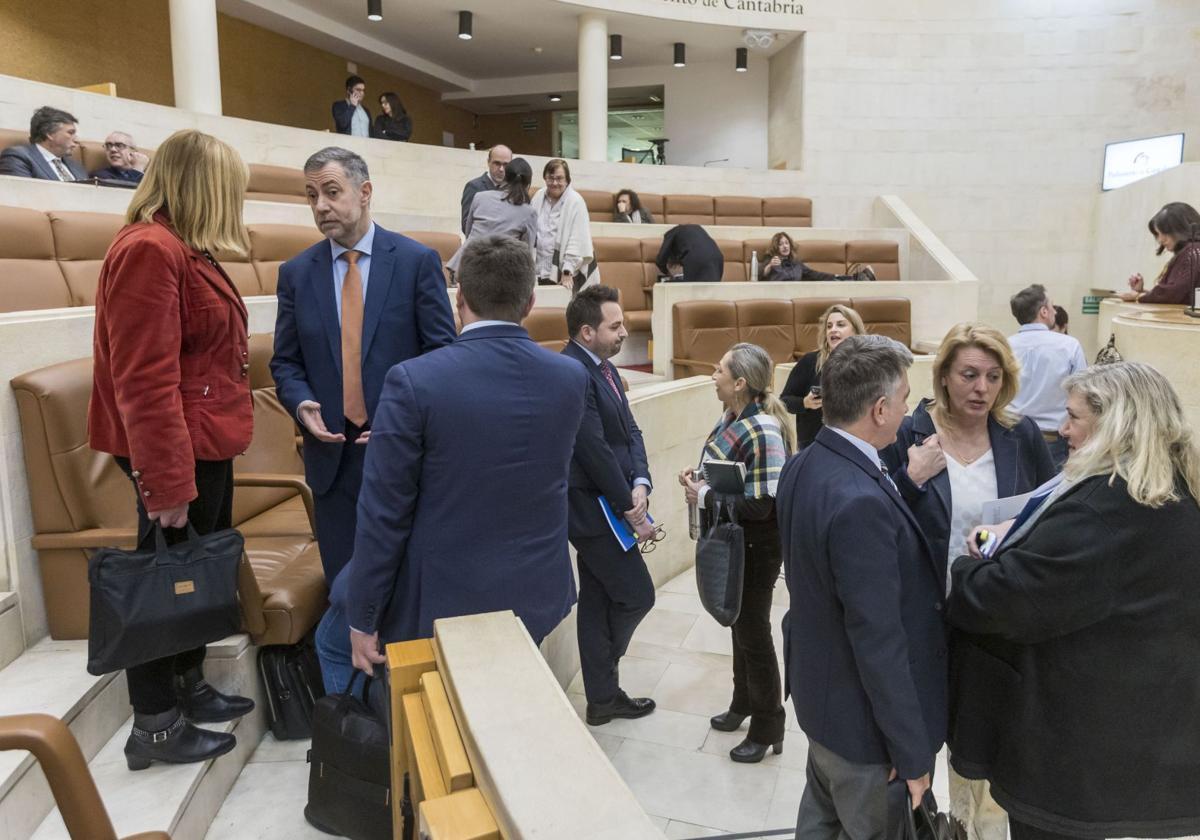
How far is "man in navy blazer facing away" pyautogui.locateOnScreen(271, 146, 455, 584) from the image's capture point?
81.6 inches

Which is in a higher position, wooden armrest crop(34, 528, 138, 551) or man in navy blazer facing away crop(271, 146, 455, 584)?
man in navy blazer facing away crop(271, 146, 455, 584)

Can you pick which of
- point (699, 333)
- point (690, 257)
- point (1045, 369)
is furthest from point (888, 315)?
point (1045, 369)

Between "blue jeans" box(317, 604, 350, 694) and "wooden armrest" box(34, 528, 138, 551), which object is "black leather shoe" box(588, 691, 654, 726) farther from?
"wooden armrest" box(34, 528, 138, 551)

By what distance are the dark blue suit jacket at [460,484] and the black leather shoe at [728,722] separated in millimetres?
1562

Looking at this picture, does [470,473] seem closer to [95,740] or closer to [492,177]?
[95,740]

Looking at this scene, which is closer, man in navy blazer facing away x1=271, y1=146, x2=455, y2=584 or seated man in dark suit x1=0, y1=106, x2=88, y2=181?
man in navy blazer facing away x1=271, y1=146, x2=455, y2=584

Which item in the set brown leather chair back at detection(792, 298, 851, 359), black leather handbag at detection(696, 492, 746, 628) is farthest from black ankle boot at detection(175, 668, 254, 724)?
brown leather chair back at detection(792, 298, 851, 359)

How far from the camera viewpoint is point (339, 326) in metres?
2.09

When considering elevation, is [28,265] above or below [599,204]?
below

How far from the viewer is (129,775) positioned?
190cm

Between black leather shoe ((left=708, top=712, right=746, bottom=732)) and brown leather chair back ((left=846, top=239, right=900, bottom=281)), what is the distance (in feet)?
23.2

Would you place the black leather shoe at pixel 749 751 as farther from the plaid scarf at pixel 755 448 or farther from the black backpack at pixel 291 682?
the black backpack at pixel 291 682

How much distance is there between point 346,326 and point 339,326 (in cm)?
2

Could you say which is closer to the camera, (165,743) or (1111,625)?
(1111,625)
